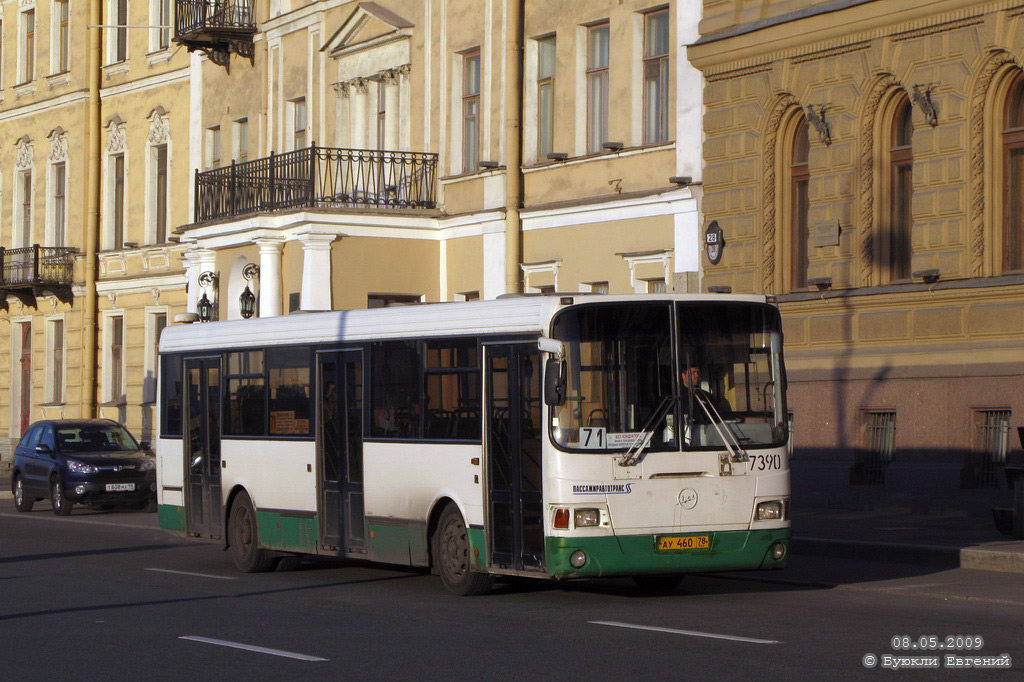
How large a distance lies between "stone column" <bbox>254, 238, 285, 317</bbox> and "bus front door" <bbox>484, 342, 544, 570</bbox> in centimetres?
1766

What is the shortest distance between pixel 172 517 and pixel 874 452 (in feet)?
29.7

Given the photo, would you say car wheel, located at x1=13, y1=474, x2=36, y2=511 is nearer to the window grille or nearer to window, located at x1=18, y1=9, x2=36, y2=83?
the window grille

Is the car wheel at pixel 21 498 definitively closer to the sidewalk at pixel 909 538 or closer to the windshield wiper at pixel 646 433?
the sidewalk at pixel 909 538

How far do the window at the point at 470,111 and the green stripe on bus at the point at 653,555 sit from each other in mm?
17545

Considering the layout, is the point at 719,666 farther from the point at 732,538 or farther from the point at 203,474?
the point at 203,474

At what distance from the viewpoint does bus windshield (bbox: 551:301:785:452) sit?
1423 centimetres

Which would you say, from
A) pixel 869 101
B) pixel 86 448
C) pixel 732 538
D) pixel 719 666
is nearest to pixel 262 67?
pixel 86 448

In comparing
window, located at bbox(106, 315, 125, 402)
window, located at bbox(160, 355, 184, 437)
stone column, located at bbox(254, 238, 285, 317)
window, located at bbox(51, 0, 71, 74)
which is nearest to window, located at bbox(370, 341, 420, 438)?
window, located at bbox(160, 355, 184, 437)

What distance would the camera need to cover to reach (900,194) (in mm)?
23469

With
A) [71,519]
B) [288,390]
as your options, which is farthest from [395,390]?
[71,519]

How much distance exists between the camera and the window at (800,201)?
25.0 m

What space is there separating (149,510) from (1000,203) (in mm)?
A: 15262

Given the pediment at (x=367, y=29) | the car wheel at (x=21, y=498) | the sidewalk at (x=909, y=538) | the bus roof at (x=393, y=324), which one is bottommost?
the car wheel at (x=21, y=498)

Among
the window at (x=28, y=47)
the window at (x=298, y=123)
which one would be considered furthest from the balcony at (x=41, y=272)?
the window at (x=298, y=123)
